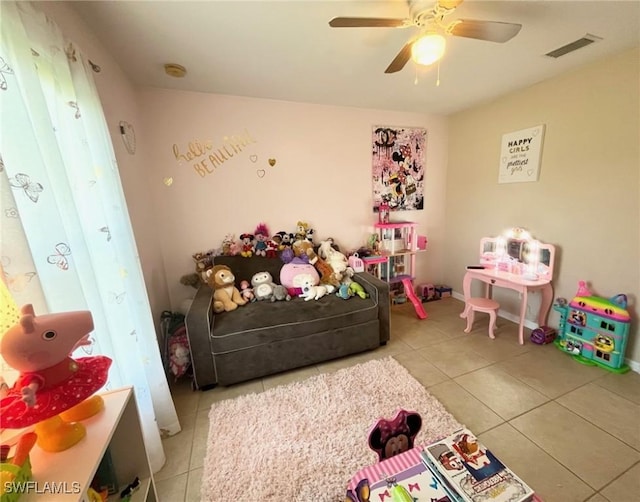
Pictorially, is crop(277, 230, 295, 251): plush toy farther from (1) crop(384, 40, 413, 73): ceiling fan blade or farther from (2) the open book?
(2) the open book

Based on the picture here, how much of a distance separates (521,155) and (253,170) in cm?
255

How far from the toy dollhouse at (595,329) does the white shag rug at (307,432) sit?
4.56 feet

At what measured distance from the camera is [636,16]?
1475 mm

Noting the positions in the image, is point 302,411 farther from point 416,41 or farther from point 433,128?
point 433,128

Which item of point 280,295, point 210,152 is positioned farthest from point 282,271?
point 210,152

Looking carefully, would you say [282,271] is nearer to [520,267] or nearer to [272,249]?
[272,249]

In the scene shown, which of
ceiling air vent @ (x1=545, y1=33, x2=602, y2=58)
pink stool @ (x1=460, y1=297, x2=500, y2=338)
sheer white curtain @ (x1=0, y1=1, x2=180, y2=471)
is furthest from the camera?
pink stool @ (x1=460, y1=297, x2=500, y2=338)

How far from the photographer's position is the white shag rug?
50.8 inches

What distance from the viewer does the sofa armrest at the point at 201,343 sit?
5.94 ft

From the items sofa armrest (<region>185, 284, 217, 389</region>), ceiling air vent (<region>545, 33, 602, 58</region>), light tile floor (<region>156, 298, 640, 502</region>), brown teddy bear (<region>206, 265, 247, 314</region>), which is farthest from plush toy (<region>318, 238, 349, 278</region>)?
ceiling air vent (<region>545, 33, 602, 58</region>)

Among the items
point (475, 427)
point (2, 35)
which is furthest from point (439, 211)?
point (2, 35)

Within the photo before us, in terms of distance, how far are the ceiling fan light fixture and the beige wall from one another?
66.9 inches

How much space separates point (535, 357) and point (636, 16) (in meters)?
2.27

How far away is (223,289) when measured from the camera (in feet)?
7.42
